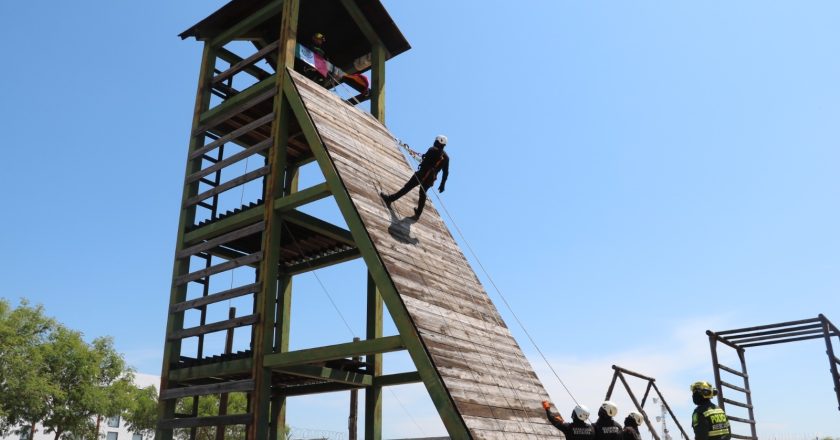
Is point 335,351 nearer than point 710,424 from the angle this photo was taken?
No

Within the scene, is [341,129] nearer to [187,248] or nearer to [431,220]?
[431,220]

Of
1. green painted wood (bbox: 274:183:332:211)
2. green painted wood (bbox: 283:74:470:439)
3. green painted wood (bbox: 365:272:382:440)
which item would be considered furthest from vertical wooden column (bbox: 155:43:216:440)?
green painted wood (bbox: 283:74:470:439)

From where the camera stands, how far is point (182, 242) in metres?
13.9

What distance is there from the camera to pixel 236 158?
531 inches

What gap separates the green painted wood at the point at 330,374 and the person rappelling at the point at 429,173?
3.27 metres

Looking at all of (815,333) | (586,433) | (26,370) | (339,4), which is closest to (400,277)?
(586,433)

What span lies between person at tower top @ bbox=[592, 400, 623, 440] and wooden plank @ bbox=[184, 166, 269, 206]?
7968 millimetres

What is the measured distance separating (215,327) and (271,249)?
2.00 metres

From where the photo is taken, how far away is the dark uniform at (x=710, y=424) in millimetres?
7512

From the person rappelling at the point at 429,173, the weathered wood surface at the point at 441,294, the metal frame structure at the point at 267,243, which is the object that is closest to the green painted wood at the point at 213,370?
the metal frame structure at the point at 267,243

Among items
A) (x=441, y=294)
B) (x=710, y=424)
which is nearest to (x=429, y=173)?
(x=441, y=294)

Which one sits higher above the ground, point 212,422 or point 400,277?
point 400,277

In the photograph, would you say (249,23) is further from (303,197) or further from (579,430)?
(579,430)

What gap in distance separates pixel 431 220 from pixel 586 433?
6.28 meters
